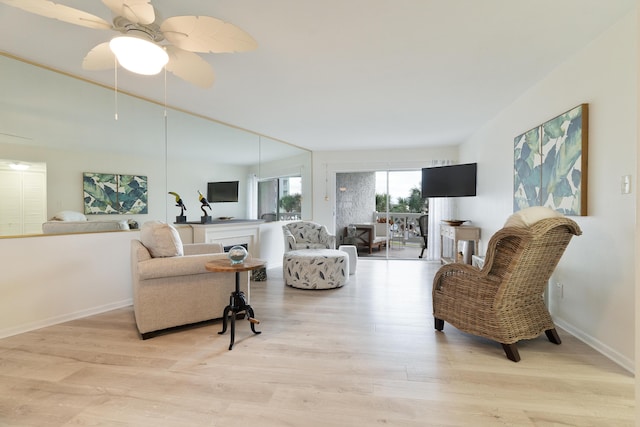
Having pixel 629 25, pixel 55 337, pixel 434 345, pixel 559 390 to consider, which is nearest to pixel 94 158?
pixel 55 337

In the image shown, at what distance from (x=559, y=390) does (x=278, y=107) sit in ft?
Result: 12.3

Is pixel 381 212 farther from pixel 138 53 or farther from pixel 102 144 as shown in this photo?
pixel 138 53

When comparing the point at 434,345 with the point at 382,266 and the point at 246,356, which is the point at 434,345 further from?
the point at 382,266

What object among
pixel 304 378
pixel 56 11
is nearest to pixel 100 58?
pixel 56 11

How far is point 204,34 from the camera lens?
5.59 ft

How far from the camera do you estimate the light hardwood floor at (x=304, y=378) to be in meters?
1.55

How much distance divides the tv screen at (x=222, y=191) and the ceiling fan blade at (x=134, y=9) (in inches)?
112

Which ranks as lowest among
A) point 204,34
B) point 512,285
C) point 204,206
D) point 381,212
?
point 512,285

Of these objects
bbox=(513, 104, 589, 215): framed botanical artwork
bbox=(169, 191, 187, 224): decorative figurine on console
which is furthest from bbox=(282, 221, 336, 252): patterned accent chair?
bbox=(513, 104, 589, 215): framed botanical artwork

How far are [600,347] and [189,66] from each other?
144 inches

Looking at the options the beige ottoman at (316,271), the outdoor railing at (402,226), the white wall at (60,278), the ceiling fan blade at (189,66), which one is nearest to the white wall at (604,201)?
the beige ottoman at (316,271)

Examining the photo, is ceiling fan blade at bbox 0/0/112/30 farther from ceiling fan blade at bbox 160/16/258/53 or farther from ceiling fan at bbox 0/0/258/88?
ceiling fan blade at bbox 160/16/258/53

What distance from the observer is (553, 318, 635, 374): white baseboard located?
6.45 feet

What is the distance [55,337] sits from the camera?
251 cm
